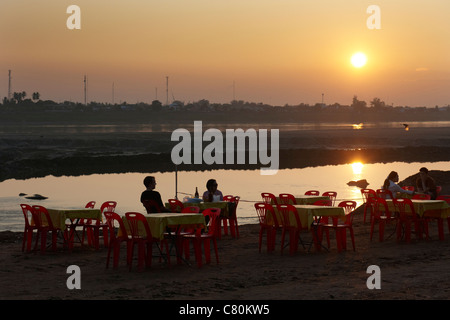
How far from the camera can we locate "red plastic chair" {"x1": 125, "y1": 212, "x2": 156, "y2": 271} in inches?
434

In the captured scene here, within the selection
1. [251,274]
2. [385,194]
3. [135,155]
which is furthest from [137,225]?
[135,155]

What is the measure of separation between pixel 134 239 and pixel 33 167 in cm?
3963

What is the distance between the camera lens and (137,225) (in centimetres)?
1124

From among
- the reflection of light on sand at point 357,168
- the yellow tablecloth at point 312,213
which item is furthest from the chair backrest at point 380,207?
the reflection of light on sand at point 357,168

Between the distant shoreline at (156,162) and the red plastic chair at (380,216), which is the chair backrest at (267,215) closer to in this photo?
the red plastic chair at (380,216)

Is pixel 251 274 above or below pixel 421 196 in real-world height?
below

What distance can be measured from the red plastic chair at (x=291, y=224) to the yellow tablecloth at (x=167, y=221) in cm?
165

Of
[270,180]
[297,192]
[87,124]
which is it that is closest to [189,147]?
Result: [270,180]

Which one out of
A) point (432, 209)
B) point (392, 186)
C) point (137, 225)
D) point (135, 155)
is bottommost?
point (137, 225)

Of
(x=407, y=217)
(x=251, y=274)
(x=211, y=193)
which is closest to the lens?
(x=251, y=274)

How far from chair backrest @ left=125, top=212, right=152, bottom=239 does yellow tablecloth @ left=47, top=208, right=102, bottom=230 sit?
2.18 metres

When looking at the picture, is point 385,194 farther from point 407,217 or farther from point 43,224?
point 43,224

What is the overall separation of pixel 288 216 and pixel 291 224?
143 mm

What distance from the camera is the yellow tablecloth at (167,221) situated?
1106cm
